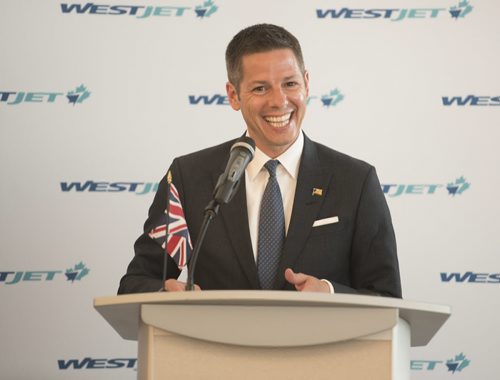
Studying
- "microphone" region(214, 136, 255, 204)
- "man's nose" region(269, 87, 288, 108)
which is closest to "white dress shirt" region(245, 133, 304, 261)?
"man's nose" region(269, 87, 288, 108)

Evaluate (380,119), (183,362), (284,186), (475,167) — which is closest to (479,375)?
(475,167)

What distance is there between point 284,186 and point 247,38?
1.78 ft

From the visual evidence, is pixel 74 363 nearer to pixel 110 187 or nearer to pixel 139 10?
pixel 110 187

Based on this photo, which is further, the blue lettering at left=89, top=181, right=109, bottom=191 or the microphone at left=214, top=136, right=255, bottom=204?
the blue lettering at left=89, top=181, right=109, bottom=191

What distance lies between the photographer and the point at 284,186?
315cm

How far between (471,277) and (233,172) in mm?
2397

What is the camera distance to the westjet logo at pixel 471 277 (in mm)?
4383

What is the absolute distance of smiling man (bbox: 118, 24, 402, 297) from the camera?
2.98 meters

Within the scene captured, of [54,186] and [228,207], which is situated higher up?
[54,186]

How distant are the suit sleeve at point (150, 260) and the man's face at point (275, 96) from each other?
0.36m

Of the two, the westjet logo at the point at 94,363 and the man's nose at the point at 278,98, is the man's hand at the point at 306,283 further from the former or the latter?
the westjet logo at the point at 94,363

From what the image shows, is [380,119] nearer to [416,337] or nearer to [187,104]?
[187,104]

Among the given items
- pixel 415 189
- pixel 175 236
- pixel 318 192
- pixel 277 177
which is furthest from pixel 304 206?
pixel 415 189

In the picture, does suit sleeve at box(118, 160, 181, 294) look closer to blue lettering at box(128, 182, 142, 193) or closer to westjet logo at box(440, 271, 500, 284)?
blue lettering at box(128, 182, 142, 193)
